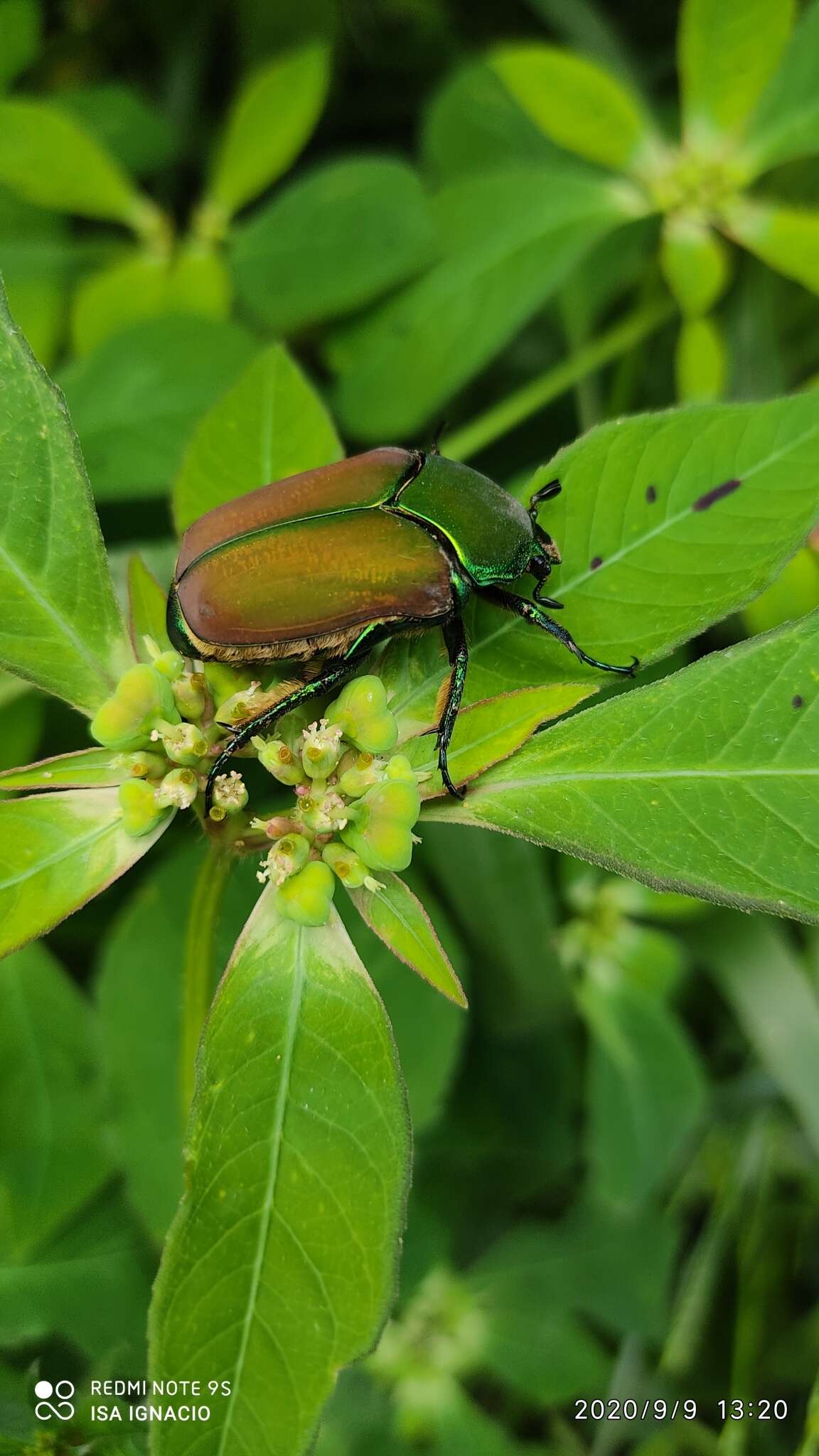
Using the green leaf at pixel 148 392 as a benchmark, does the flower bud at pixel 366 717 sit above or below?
below

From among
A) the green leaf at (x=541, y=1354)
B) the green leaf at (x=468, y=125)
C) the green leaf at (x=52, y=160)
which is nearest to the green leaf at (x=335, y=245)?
the green leaf at (x=468, y=125)

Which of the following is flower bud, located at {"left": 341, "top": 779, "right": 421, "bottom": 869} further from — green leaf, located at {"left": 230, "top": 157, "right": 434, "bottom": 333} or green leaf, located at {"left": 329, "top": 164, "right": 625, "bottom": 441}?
green leaf, located at {"left": 230, "top": 157, "right": 434, "bottom": 333}

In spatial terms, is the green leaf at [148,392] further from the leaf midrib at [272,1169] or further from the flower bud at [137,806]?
the leaf midrib at [272,1169]

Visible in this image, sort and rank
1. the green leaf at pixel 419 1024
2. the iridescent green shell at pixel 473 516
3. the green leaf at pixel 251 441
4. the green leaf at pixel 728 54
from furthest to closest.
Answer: the green leaf at pixel 728 54 → the green leaf at pixel 419 1024 → the green leaf at pixel 251 441 → the iridescent green shell at pixel 473 516

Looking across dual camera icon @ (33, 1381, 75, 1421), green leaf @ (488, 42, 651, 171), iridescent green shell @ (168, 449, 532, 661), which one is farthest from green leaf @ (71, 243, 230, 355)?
dual camera icon @ (33, 1381, 75, 1421)

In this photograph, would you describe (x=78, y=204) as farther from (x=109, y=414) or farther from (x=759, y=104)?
(x=759, y=104)

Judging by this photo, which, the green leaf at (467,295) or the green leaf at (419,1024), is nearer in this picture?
the green leaf at (419,1024)

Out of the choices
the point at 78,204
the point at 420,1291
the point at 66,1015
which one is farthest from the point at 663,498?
the point at 420,1291
